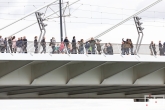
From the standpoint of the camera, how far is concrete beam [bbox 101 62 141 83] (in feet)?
110

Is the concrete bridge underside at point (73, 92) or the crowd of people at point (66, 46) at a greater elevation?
the crowd of people at point (66, 46)

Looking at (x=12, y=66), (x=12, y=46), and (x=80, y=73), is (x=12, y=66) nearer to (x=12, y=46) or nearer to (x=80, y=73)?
(x=12, y=46)

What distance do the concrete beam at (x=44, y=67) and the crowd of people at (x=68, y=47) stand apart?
0.68 metres

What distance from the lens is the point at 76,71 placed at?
1288 inches

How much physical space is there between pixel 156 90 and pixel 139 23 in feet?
24.9

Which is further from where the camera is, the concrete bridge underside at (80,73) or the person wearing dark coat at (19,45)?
the concrete bridge underside at (80,73)

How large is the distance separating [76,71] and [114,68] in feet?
7.62

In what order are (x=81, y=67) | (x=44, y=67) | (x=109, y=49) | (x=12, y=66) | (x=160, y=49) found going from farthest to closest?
1. (x=160, y=49)
2. (x=109, y=49)
3. (x=81, y=67)
4. (x=44, y=67)
5. (x=12, y=66)

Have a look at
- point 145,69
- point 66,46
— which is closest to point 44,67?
point 66,46

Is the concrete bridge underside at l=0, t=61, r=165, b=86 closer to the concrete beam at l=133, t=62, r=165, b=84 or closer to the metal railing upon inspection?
the concrete beam at l=133, t=62, r=165, b=84

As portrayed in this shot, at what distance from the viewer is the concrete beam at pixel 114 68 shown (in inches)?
1320

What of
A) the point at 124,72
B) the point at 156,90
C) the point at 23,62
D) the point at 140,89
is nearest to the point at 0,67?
the point at 23,62

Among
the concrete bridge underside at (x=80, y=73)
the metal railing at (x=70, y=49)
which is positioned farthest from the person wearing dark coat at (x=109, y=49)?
the concrete bridge underside at (x=80, y=73)

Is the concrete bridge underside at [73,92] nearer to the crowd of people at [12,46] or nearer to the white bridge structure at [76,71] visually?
the white bridge structure at [76,71]
